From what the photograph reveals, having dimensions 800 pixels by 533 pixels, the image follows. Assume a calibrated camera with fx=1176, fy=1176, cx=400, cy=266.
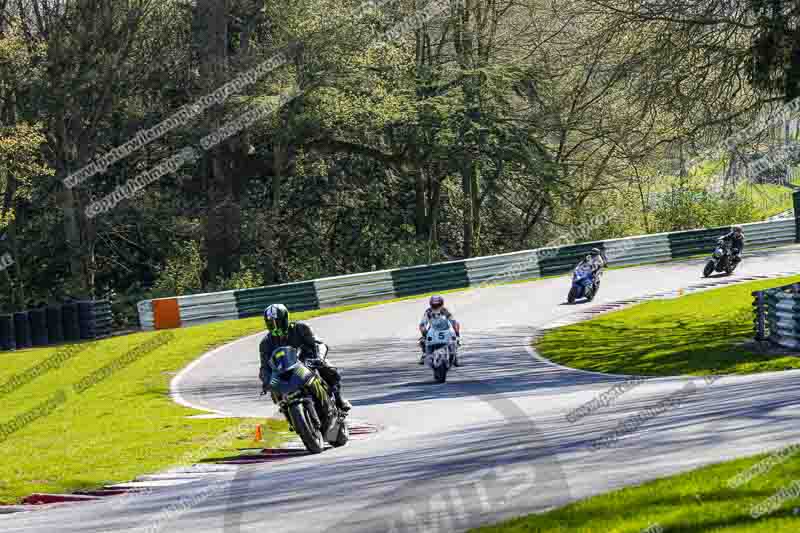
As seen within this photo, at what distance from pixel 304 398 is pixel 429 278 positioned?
22360 millimetres

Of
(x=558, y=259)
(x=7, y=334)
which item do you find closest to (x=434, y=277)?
(x=558, y=259)

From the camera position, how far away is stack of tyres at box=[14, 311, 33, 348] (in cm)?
3059

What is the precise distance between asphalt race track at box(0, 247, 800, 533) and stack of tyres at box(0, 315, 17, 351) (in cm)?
1103

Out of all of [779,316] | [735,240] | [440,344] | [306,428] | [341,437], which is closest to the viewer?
[306,428]

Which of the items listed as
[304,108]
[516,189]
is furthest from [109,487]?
[516,189]

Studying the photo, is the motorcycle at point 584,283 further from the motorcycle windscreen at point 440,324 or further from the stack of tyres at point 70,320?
the stack of tyres at point 70,320

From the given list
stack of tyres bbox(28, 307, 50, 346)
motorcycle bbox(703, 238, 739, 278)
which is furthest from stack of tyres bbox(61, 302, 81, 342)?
motorcycle bbox(703, 238, 739, 278)

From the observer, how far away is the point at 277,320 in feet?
43.5

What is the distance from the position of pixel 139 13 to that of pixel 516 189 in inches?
647

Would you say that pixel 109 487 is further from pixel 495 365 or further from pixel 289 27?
pixel 289 27

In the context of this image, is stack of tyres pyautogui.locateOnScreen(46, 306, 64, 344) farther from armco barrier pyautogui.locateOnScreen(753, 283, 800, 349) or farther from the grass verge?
armco barrier pyautogui.locateOnScreen(753, 283, 800, 349)

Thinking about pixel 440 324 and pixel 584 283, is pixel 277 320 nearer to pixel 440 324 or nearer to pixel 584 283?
pixel 440 324

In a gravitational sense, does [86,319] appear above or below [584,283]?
above

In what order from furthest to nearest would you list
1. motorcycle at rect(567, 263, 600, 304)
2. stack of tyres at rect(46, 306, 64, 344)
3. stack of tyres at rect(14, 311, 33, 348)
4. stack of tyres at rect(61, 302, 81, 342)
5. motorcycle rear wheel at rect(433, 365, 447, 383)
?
stack of tyres at rect(61, 302, 81, 342)
stack of tyres at rect(46, 306, 64, 344)
stack of tyres at rect(14, 311, 33, 348)
motorcycle at rect(567, 263, 600, 304)
motorcycle rear wheel at rect(433, 365, 447, 383)
